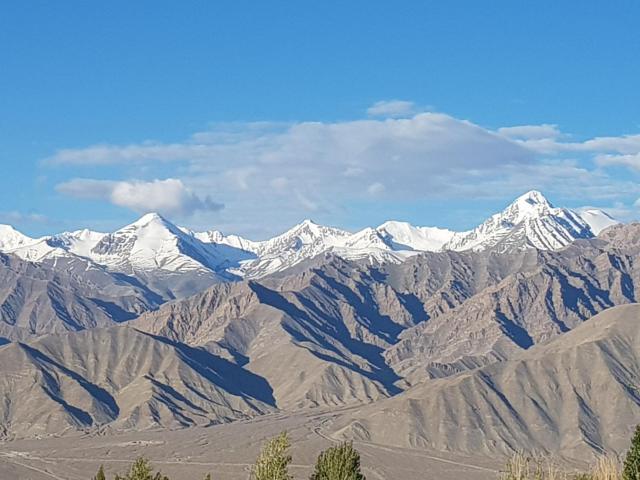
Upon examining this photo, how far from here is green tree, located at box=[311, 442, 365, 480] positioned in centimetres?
9919

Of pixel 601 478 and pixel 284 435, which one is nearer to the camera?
pixel 284 435

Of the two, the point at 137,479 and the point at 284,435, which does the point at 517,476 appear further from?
the point at 137,479

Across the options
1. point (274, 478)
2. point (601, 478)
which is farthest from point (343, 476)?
point (601, 478)

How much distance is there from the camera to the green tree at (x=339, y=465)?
325 feet

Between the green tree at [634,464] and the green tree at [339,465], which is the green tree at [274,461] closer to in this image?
the green tree at [339,465]

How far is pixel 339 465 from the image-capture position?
99.4 meters

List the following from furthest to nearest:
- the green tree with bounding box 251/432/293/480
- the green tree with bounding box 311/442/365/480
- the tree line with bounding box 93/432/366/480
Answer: the green tree with bounding box 311/442/365/480
the green tree with bounding box 251/432/293/480
the tree line with bounding box 93/432/366/480

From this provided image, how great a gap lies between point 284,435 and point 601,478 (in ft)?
92.8

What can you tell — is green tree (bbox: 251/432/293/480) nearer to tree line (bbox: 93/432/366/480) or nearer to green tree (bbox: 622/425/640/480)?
tree line (bbox: 93/432/366/480)

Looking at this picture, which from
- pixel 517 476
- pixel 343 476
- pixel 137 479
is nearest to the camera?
pixel 137 479

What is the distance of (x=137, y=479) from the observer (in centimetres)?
8288

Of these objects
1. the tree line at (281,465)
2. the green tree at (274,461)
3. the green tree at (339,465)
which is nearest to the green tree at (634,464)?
the green tree at (339,465)

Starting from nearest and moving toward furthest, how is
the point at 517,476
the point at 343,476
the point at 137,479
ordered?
the point at 137,479 → the point at 517,476 → the point at 343,476

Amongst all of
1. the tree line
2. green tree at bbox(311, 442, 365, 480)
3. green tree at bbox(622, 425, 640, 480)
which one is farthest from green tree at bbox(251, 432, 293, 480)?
green tree at bbox(622, 425, 640, 480)
